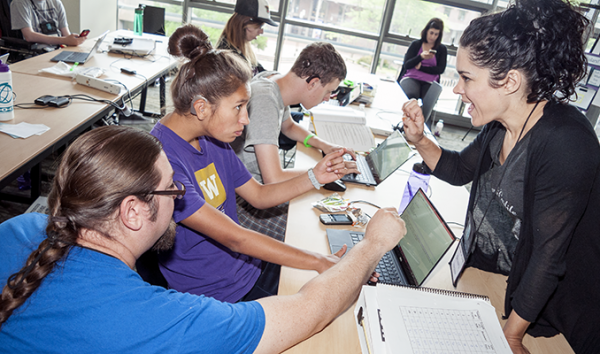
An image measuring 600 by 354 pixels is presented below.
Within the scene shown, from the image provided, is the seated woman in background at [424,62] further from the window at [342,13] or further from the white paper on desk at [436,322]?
the white paper on desk at [436,322]

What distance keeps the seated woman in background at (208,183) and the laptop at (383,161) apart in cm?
61

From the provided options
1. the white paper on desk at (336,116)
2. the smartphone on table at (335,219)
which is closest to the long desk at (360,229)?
the smartphone on table at (335,219)

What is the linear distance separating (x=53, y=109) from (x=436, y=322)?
2.23m

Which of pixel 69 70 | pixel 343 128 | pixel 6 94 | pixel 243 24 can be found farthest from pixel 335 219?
pixel 69 70

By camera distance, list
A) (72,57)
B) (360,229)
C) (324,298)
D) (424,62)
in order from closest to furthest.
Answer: (324,298), (360,229), (72,57), (424,62)

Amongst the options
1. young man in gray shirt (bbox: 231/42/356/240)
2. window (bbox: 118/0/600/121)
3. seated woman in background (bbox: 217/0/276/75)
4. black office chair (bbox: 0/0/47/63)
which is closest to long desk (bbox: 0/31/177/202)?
black office chair (bbox: 0/0/47/63)

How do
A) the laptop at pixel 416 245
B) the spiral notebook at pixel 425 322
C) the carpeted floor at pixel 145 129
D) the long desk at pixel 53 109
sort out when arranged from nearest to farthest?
the spiral notebook at pixel 425 322 < the laptop at pixel 416 245 < the long desk at pixel 53 109 < the carpeted floor at pixel 145 129

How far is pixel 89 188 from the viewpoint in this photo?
2.38 feet

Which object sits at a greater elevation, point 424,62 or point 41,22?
point 424,62

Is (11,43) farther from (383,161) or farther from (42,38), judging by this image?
(383,161)

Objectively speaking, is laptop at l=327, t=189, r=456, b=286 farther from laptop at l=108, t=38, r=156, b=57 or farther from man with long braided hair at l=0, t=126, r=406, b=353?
laptop at l=108, t=38, r=156, b=57

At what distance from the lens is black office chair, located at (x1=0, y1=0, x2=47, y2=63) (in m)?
3.45

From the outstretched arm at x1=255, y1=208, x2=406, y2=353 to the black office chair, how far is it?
3.76 metres

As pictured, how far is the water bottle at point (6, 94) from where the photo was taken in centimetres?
175
